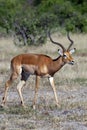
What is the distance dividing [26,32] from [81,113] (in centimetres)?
1737

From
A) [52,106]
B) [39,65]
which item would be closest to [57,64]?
[39,65]

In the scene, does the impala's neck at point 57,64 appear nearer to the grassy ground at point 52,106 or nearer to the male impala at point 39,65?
the male impala at point 39,65

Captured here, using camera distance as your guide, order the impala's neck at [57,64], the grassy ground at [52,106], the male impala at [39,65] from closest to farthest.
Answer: the grassy ground at [52,106]
the male impala at [39,65]
the impala's neck at [57,64]

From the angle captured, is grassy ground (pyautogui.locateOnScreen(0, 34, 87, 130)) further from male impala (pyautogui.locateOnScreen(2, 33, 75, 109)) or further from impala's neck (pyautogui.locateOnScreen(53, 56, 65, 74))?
impala's neck (pyautogui.locateOnScreen(53, 56, 65, 74))

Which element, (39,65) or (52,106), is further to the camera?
(39,65)

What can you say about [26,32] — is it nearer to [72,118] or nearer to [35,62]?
[35,62]

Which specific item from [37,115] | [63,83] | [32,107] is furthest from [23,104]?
[63,83]

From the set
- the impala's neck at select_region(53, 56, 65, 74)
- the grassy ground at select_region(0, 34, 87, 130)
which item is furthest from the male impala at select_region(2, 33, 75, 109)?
the grassy ground at select_region(0, 34, 87, 130)

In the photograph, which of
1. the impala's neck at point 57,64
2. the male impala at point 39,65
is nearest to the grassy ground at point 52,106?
the male impala at point 39,65

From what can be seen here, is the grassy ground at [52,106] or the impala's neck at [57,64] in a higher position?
the impala's neck at [57,64]

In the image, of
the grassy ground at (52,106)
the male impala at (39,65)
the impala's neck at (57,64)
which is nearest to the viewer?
the grassy ground at (52,106)

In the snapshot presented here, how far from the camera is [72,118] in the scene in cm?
1023

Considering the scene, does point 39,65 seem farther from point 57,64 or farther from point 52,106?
point 52,106

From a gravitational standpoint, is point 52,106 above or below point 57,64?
below
